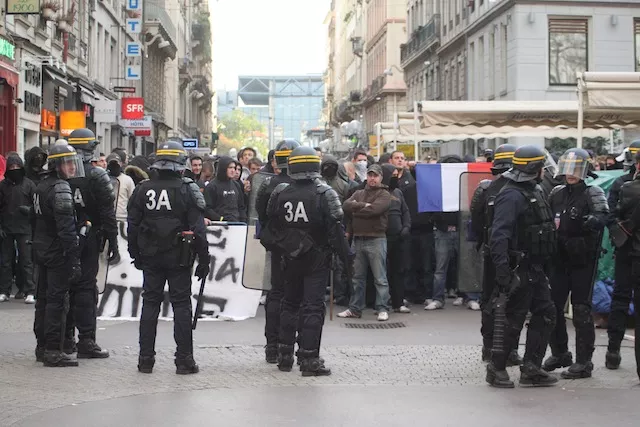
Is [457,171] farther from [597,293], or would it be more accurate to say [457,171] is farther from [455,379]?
[455,379]

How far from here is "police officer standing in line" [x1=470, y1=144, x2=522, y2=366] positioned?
32.6 feet

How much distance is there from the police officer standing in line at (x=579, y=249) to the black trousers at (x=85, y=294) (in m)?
3.95

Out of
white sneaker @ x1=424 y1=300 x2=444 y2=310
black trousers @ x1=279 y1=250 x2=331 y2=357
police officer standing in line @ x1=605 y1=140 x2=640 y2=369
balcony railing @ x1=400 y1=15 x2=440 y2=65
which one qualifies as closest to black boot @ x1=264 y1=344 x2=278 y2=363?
black trousers @ x1=279 y1=250 x2=331 y2=357

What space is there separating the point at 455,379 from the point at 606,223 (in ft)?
5.78

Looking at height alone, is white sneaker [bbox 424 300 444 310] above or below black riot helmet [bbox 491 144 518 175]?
below

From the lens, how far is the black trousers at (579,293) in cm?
945

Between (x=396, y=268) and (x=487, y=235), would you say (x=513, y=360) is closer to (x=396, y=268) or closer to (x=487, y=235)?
(x=487, y=235)

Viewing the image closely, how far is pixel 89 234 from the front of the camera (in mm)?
10211

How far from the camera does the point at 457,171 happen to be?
15.4 m

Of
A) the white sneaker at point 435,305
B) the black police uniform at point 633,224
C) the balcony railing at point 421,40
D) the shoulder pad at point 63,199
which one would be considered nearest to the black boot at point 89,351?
the shoulder pad at point 63,199

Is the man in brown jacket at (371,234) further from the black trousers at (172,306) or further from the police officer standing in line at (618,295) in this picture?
the black trousers at (172,306)

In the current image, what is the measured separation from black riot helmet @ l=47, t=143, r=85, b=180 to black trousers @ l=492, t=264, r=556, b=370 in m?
3.86

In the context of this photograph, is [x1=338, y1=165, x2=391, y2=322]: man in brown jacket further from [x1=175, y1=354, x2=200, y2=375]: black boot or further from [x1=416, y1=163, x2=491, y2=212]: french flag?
[x1=175, y1=354, x2=200, y2=375]: black boot

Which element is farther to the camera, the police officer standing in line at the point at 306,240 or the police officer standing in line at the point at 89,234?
the police officer standing in line at the point at 89,234
